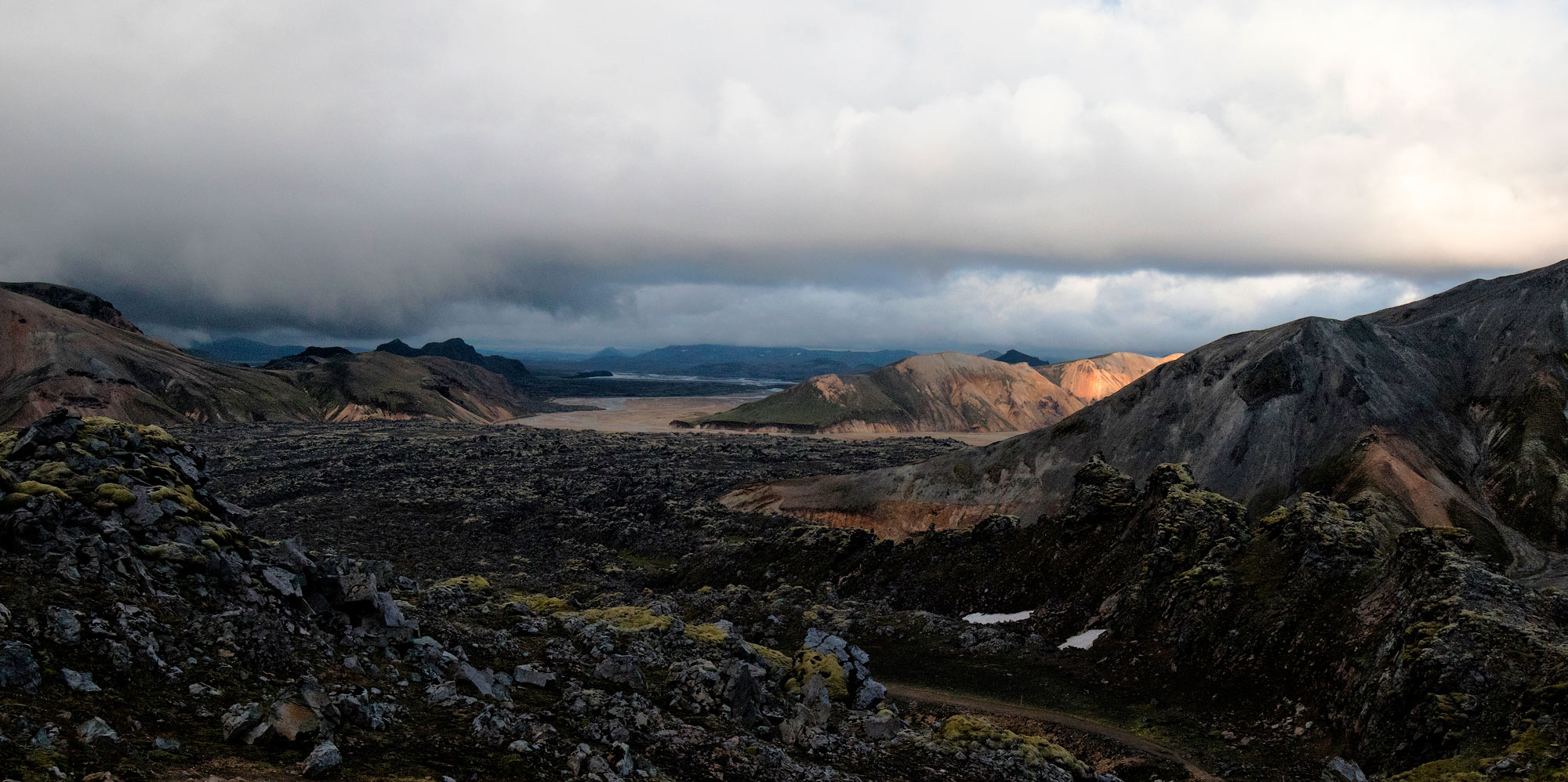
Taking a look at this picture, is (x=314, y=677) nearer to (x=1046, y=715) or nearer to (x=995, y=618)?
(x=1046, y=715)

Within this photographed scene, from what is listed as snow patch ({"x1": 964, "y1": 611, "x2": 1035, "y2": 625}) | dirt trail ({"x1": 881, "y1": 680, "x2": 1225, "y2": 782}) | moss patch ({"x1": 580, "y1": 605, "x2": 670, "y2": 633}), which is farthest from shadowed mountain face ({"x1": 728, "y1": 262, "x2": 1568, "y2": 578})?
moss patch ({"x1": 580, "y1": 605, "x2": 670, "y2": 633})

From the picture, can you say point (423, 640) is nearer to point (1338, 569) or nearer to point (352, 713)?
point (352, 713)

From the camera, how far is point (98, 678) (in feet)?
43.4

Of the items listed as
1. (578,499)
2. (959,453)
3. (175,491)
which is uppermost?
(175,491)

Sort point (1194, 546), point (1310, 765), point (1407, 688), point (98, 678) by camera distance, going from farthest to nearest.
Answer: point (1194, 546), point (1310, 765), point (1407, 688), point (98, 678)

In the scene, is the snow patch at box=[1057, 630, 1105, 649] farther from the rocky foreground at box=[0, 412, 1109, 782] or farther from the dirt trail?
the rocky foreground at box=[0, 412, 1109, 782]

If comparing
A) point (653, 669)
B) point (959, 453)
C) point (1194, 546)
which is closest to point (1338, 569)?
point (1194, 546)

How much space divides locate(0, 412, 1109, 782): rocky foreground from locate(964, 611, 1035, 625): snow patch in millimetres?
20419

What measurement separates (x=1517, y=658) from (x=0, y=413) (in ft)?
769

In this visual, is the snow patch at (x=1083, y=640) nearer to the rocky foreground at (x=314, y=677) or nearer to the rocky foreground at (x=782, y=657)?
the rocky foreground at (x=782, y=657)

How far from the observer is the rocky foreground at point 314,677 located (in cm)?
1290

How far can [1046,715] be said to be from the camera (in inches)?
1234

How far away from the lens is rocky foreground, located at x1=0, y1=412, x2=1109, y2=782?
12.9 metres

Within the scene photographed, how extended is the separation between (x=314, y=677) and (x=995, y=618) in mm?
40595
